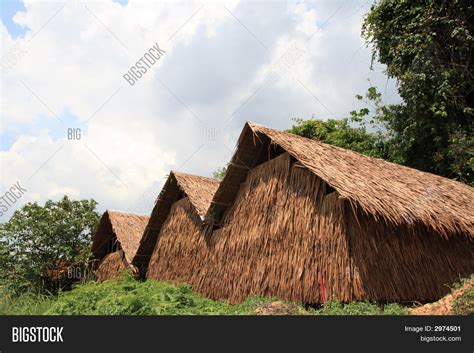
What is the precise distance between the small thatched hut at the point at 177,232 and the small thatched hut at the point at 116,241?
3.40ft

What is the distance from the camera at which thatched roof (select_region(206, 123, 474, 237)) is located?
291 inches

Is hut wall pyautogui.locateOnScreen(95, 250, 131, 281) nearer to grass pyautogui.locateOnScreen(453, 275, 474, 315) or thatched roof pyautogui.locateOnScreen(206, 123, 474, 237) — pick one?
thatched roof pyautogui.locateOnScreen(206, 123, 474, 237)

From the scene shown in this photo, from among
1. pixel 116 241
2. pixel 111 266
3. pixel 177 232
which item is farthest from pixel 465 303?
pixel 111 266

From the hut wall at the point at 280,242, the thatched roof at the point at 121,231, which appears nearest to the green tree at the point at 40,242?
the thatched roof at the point at 121,231

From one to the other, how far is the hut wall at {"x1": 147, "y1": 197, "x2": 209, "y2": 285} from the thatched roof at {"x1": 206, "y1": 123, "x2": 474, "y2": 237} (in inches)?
44.2

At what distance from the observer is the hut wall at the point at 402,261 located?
727 cm

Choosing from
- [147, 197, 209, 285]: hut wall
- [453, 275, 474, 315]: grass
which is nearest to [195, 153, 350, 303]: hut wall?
[147, 197, 209, 285]: hut wall

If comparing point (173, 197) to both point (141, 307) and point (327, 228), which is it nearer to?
point (141, 307)

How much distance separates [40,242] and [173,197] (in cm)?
652

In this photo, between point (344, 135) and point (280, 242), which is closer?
point (280, 242)

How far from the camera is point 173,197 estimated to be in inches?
524
